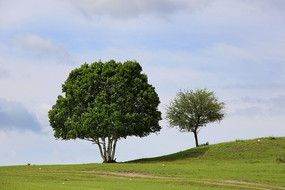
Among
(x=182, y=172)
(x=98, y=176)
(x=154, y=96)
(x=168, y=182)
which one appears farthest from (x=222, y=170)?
(x=154, y=96)

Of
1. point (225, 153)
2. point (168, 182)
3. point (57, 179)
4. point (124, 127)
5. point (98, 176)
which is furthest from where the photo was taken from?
point (225, 153)

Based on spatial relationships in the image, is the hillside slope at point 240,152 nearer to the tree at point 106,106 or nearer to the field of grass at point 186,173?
the field of grass at point 186,173

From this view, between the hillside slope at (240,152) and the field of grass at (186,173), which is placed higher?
the hillside slope at (240,152)

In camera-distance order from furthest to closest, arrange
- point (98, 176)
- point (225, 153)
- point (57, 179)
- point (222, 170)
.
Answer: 1. point (225, 153)
2. point (222, 170)
3. point (98, 176)
4. point (57, 179)

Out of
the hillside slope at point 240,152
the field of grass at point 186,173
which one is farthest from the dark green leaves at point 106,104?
the field of grass at point 186,173

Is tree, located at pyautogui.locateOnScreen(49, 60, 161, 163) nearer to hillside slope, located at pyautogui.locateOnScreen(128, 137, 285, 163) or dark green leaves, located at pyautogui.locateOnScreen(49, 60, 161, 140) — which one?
dark green leaves, located at pyautogui.locateOnScreen(49, 60, 161, 140)

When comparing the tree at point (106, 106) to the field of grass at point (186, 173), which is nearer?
the field of grass at point (186, 173)

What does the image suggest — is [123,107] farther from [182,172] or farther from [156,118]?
[182,172]

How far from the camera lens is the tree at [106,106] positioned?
54812mm

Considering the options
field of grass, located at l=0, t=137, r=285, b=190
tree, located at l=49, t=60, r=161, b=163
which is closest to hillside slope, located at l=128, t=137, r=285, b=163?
field of grass, located at l=0, t=137, r=285, b=190

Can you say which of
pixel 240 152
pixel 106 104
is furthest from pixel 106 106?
pixel 240 152

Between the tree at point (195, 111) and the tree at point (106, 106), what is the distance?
39.8ft

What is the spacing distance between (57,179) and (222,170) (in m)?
19.8

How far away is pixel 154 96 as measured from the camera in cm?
5791
